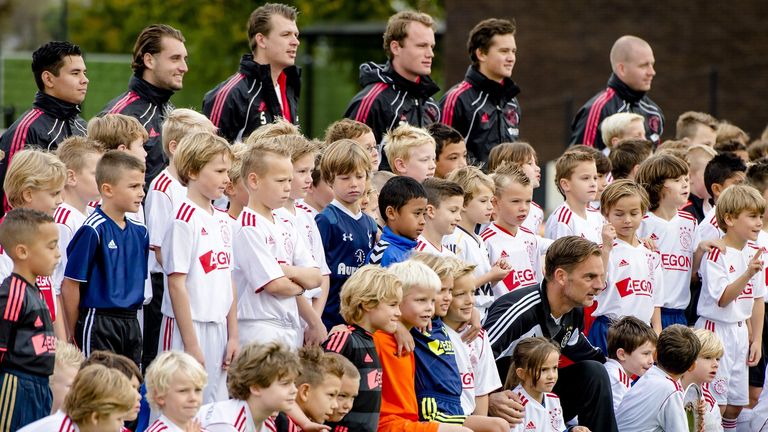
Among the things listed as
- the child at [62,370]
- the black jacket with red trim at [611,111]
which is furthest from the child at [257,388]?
the black jacket with red trim at [611,111]

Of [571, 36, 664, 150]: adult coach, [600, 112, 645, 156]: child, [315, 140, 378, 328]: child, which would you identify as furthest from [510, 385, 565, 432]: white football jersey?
[571, 36, 664, 150]: adult coach

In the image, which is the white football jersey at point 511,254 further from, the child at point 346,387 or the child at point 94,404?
the child at point 94,404

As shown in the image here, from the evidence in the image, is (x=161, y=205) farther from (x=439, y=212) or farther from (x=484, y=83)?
(x=484, y=83)

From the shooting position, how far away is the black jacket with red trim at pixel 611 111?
11.7m

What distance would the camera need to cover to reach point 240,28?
29.2 m

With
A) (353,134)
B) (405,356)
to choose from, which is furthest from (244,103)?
(405,356)

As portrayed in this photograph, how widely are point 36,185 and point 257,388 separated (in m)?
1.71

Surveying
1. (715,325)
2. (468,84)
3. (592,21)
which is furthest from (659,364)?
(592,21)

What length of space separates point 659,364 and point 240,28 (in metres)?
22.3

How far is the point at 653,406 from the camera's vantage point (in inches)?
314

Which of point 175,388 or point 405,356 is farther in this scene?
point 405,356

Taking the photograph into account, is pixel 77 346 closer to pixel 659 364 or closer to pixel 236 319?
pixel 236 319

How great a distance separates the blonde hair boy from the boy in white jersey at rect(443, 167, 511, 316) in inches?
121

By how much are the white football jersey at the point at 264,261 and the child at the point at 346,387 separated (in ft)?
2.83
